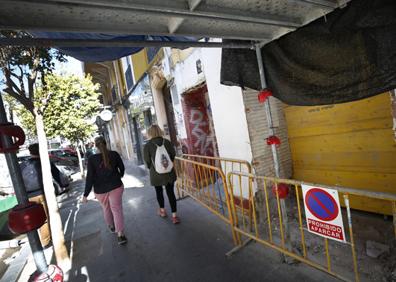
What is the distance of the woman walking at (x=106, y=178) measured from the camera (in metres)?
4.29

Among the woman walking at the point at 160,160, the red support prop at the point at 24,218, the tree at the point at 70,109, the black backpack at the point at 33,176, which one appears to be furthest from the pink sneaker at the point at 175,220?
the tree at the point at 70,109

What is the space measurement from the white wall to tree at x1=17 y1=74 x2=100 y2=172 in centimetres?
787

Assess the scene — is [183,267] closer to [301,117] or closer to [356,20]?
[301,117]

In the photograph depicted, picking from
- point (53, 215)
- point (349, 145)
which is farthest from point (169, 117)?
point (349, 145)

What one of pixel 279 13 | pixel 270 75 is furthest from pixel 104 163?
pixel 279 13

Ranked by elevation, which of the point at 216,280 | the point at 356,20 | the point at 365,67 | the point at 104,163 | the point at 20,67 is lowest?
the point at 216,280

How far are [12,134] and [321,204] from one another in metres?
2.72

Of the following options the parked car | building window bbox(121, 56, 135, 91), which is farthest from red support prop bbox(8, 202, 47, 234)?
the parked car

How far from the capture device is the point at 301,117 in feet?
14.3

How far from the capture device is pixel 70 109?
11844 mm

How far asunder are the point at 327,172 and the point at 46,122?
11523 millimetres

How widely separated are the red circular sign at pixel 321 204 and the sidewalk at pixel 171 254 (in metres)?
0.92

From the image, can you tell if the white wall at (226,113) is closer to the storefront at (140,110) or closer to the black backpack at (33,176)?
the black backpack at (33,176)

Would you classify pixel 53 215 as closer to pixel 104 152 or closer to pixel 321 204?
pixel 104 152
